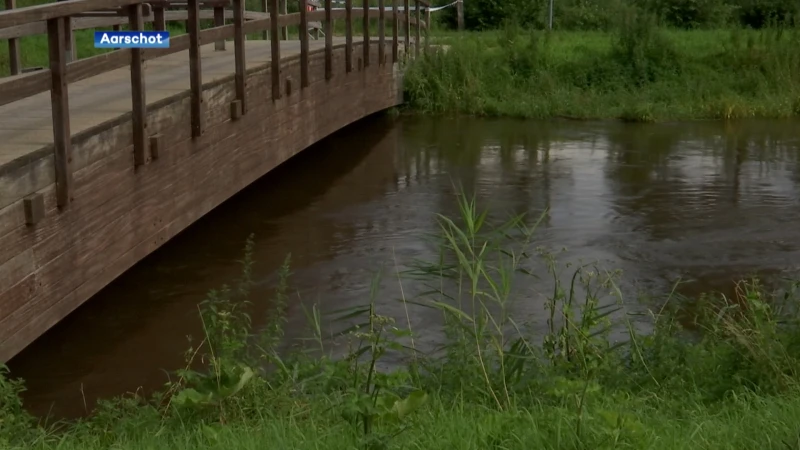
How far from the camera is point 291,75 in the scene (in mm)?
12125

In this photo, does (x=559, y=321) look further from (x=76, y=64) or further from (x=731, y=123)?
(x=731, y=123)

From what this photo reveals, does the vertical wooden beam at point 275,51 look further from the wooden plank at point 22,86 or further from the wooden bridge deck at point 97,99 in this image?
the wooden plank at point 22,86

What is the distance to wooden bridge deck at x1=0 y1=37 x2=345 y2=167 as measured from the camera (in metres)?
7.32

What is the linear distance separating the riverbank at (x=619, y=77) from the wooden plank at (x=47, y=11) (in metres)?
11.6

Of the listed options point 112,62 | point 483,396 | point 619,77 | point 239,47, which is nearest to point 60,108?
point 112,62

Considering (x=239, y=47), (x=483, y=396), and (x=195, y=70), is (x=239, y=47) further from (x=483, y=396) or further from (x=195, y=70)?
(x=483, y=396)

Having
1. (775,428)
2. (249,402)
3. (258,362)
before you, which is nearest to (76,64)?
(258,362)

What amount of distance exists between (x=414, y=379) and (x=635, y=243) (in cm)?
466

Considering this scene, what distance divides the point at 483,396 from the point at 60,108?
114 inches

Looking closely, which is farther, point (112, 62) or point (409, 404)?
point (112, 62)

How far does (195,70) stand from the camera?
29.9 ft

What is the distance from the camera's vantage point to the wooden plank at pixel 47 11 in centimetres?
609

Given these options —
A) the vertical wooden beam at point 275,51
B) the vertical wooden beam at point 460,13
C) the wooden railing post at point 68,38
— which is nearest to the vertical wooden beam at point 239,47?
the vertical wooden beam at point 275,51

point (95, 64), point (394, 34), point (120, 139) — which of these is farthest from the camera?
point (394, 34)
